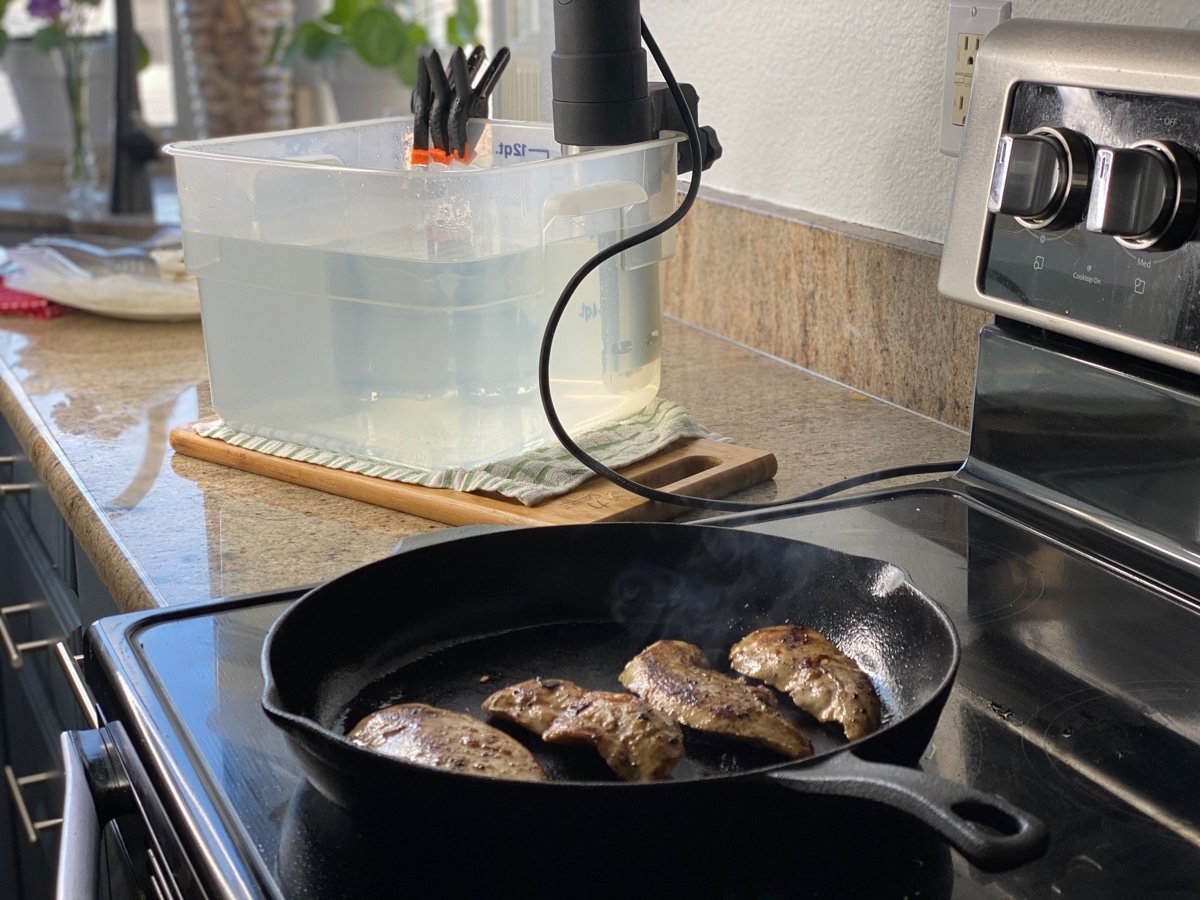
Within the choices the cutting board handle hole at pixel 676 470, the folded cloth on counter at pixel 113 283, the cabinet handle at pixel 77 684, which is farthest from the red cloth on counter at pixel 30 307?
the cutting board handle hole at pixel 676 470

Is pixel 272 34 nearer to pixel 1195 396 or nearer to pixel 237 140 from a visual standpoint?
pixel 237 140

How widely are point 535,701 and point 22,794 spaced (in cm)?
109

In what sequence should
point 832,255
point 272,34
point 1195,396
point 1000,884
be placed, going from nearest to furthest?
point 1000,884
point 1195,396
point 832,255
point 272,34

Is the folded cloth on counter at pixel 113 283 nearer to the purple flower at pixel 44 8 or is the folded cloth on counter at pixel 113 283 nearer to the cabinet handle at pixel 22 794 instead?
the cabinet handle at pixel 22 794

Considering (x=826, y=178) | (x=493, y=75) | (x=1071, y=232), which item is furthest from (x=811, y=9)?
(x=1071, y=232)

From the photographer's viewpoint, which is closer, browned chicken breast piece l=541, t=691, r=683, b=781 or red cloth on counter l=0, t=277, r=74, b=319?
browned chicken breast piece l=541, t=691, r=683, b=781

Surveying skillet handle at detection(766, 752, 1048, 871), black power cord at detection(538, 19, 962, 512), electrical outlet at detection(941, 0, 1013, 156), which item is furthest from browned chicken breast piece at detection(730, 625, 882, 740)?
electrical outlet at detection(941, 0, 1013, 156)

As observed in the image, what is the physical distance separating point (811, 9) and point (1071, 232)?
51 centimetres

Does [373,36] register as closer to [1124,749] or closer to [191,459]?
[191,459]

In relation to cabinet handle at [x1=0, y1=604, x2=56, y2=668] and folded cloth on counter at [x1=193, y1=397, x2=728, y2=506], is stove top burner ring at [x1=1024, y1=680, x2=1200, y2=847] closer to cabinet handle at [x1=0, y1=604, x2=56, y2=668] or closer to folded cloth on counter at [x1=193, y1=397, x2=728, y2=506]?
folded cloth on counter at [x1=193, y1=397, x2=728, y2=506]

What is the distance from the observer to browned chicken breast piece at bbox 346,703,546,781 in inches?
19.1

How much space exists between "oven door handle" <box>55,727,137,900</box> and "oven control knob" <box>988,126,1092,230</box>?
0.56 meters

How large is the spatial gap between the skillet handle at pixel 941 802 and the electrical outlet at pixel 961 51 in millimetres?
644

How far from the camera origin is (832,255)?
1.14 meters
